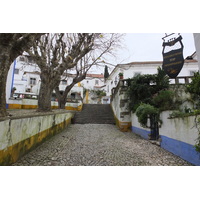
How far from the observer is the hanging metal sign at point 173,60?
7.02 meters

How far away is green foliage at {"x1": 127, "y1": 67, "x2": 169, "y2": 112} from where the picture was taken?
6887 millimetres

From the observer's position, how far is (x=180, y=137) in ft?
10.6

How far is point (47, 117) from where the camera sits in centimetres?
464

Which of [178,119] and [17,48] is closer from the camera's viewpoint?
[178,119]

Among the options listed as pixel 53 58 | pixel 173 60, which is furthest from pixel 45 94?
pixel 173 60

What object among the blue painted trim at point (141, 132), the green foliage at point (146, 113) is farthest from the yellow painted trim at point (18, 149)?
the blue painted trim at point (141, 132)

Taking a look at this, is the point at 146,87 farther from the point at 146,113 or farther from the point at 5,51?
the point at 5,51

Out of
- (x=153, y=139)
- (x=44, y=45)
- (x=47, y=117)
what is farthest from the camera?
(x=44, y=45)

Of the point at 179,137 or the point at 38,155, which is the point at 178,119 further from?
the point at 38,155

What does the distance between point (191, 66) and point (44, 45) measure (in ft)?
61.5

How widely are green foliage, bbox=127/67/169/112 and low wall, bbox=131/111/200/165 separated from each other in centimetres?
269

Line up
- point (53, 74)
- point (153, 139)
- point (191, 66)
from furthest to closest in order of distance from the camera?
point (191, 66) → point (53, 74) → point (153, 139)

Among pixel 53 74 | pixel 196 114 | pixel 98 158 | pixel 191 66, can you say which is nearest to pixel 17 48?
pixel 53 74

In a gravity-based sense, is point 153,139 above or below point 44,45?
below
